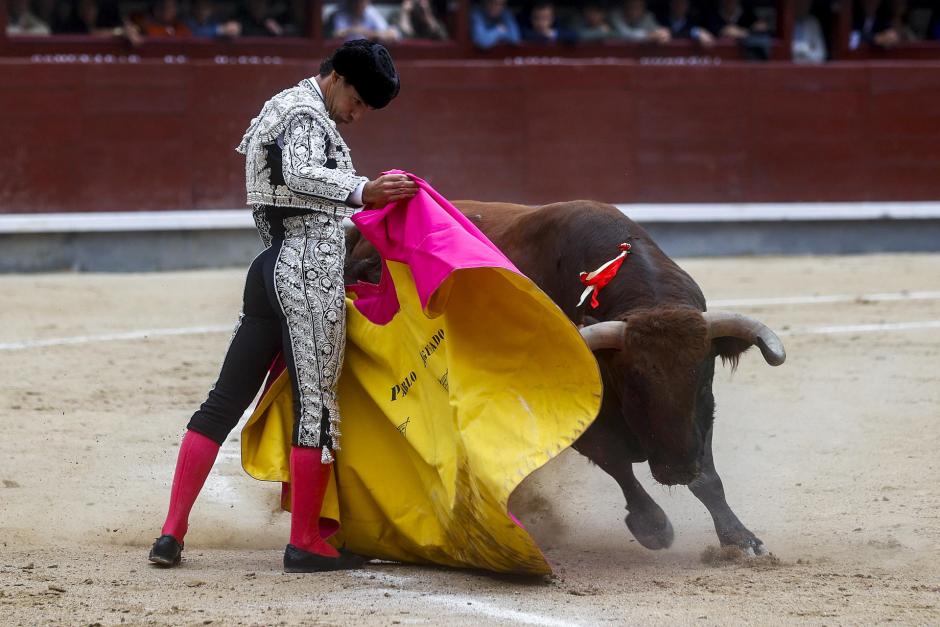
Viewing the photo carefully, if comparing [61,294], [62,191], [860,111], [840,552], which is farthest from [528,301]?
[860,111]

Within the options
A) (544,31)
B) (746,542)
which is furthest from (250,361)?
(544,31)

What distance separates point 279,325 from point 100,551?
0.72m

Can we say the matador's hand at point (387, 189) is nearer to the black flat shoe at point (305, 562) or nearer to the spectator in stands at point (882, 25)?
the black flat shoe at point (305, 562)

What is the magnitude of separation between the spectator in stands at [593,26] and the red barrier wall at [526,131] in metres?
0.43

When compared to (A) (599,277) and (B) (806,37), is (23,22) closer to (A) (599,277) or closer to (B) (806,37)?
(B) (806,37)

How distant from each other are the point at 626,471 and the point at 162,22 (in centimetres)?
612

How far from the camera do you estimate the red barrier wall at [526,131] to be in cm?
831

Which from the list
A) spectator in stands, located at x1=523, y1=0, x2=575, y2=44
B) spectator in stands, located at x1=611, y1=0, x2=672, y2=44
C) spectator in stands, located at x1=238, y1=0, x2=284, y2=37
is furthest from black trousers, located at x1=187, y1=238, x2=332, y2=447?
spectator in stands, located at x1=611, y1=0, x2=672, y2=44

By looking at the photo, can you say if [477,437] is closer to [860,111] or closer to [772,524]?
[772,524]

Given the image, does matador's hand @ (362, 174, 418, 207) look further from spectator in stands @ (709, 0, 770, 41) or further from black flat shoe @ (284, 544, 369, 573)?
spectator in stands @ (709, 0, 770, 41)

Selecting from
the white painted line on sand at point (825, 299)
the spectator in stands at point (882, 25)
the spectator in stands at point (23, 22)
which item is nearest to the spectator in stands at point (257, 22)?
the spectator in stands at point (23, 22)

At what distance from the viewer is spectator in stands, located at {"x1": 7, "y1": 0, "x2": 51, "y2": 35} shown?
8414 millimetres

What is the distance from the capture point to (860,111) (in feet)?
31.3

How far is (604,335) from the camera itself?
10.5ft
